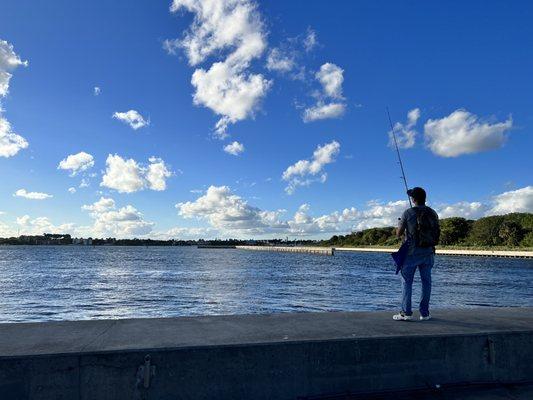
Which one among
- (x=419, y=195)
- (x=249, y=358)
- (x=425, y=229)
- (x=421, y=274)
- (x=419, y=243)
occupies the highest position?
(x=419, y=195)

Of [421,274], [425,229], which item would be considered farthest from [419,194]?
[421,274]

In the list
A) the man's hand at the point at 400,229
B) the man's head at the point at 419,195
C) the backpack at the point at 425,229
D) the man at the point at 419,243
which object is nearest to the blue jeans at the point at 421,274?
the man at the point at 419,243

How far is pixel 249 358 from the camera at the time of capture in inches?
209

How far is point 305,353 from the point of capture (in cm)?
547

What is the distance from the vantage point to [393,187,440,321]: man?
758 centimetres

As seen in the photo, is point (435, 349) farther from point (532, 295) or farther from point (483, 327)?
point (532, 295)

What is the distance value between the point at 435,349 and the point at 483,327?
1217mm

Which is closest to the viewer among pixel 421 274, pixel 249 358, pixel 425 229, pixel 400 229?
pixel 249 358

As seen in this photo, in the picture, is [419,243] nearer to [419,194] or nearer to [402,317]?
[419,194]

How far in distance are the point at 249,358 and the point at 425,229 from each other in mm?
3702

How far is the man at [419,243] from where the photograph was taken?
24.9 ft

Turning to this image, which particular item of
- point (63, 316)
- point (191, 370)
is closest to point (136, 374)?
point (191, 370)

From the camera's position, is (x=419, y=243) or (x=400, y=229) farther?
(x=400, y=229)

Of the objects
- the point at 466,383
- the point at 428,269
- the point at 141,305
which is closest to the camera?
the point at 466,383
